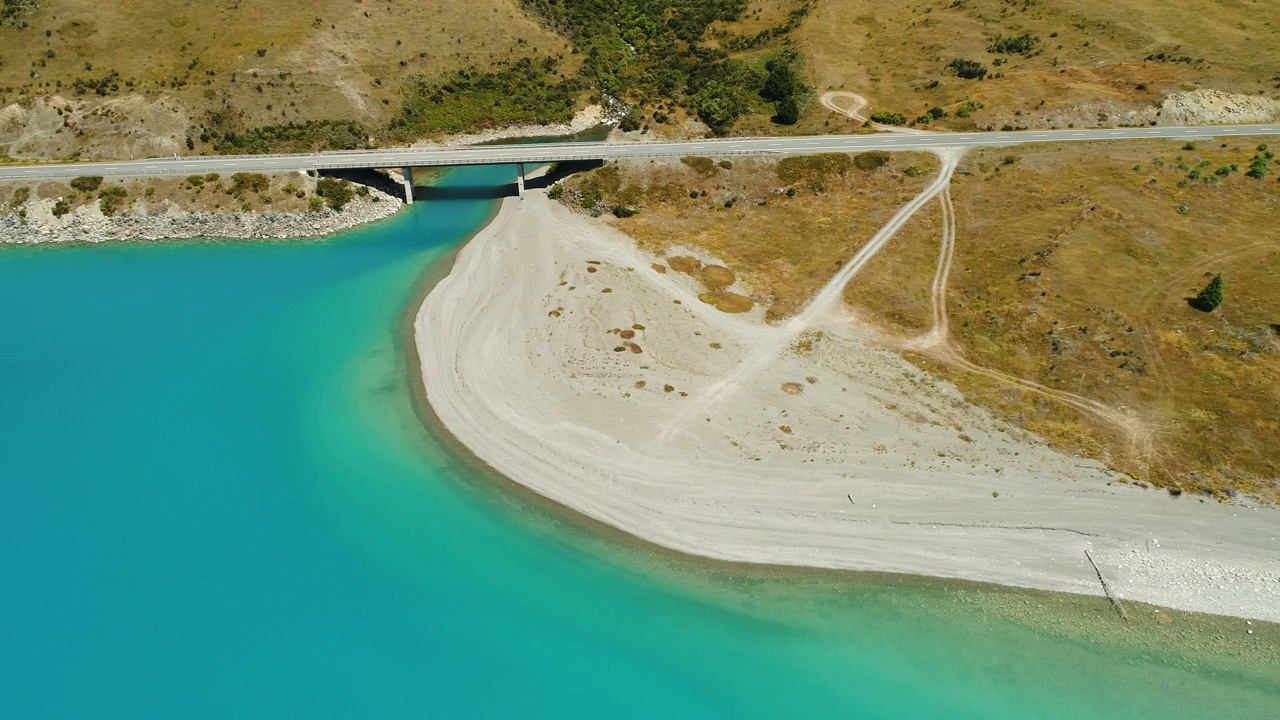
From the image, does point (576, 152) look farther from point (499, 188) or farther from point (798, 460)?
point (798, 460)

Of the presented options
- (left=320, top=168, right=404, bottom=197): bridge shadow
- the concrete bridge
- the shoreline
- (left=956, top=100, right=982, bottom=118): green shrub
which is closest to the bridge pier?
the concrete bridge

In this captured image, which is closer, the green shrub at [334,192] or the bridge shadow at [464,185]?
the green shrub at [334,192]

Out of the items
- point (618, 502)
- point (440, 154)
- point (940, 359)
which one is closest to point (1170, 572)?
point (940, 359)

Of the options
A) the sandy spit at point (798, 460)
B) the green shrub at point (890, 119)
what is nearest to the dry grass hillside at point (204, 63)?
the sandy spit at point (798, 460)

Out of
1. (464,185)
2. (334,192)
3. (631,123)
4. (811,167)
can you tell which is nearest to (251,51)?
(334,192)

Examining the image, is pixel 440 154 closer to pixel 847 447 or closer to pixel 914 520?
pixel 847 447

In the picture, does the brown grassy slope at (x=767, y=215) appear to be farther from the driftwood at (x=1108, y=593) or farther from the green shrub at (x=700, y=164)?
the driftwood at (x=1108, y=593)

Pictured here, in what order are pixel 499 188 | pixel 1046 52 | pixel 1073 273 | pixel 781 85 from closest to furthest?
pixel 1073 273, pixel 499 188, pixel 781 85, pixel 1046 52
